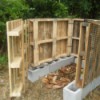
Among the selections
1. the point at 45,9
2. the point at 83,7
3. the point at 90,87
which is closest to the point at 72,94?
the point at 90,87

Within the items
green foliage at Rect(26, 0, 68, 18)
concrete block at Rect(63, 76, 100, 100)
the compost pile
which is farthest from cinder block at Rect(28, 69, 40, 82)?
green foliage at Rect(26, 0, 68, 18)

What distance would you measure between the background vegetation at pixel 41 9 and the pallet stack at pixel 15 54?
1.54 metres

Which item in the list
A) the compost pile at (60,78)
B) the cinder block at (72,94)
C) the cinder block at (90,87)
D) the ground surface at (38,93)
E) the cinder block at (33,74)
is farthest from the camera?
the cinder block at (33,74)

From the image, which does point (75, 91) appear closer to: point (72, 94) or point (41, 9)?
point (72, 94)

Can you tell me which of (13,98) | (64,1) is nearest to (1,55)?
(13,98)

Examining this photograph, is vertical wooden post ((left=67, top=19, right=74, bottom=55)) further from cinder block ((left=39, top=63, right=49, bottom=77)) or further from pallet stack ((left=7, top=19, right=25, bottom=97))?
pallet stack ((left=7, top=19, right=25, bottom=97))

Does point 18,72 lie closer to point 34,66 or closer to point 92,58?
point 34,66

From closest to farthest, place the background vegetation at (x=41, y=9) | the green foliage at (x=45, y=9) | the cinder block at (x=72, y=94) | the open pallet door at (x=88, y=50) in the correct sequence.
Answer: the open pallet door at (x=88, y=50) < the cinder block at (x=72, y=94) < the background vegetation at (x=41, y=9) < the green foliage at (x=45, y=9)

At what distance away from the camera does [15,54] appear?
13.6 ft

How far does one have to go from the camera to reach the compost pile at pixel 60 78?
15.4 feet

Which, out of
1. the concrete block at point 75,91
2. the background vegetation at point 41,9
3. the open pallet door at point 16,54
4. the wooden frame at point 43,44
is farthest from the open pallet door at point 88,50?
the background vegetation at point 41,9

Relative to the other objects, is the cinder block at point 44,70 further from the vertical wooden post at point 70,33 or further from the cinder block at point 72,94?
the cinder block at point 72,94

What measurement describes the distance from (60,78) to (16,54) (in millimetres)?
1479

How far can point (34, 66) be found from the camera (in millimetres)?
4938
